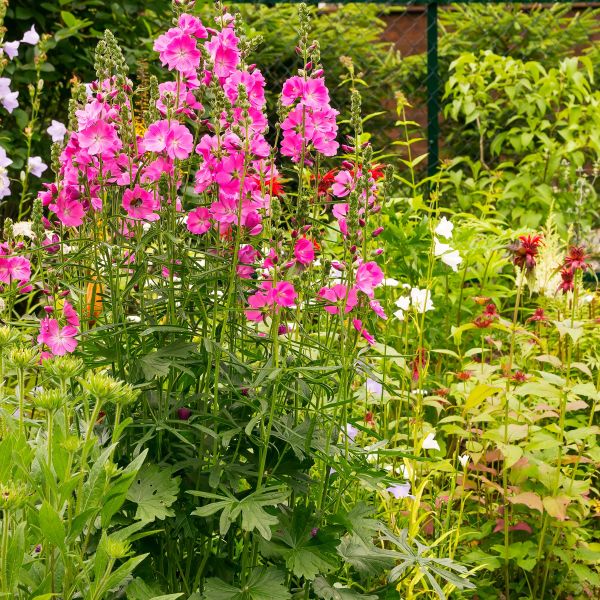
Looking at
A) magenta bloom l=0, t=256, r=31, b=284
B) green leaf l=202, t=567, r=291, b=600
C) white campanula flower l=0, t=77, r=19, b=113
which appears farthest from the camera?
white campanula flower l=0, t=77, r=19, b=113

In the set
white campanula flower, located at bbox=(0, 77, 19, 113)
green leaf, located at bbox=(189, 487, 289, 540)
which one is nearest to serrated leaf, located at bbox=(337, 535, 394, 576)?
green leaf, located at bbox=(189, 487, 289, 540)

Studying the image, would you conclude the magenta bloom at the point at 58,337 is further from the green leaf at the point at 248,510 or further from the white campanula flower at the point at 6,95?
the white campanula flower at the point at 6,95

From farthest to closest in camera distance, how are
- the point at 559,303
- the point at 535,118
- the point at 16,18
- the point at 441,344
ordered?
1. the point at 535,118
2. the point at 16,18
3. the point at 441,344
4. the point at 559,303

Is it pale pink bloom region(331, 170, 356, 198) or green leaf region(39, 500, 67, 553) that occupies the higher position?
pale pink bloom region(331, 170, 356, 198)

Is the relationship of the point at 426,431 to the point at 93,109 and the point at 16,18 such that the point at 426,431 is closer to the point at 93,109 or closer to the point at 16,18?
the point at 93,109

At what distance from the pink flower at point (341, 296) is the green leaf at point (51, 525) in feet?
2.50

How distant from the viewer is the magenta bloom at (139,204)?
191cm

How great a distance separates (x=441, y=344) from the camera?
3.79 m

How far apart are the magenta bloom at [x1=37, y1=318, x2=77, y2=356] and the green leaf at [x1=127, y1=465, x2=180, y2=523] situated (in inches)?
12.6

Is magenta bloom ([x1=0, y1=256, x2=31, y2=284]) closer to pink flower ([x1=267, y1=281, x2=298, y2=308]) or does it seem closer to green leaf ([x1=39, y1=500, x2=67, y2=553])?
pink flower ([x1=267, y1=281, x2=298, y2=308])

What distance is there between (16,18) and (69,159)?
3.48 meters

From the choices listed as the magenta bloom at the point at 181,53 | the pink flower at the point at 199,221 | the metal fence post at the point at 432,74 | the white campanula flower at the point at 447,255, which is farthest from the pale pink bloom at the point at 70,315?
the metal fence post at the point at 432,74

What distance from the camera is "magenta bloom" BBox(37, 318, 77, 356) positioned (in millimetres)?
1940

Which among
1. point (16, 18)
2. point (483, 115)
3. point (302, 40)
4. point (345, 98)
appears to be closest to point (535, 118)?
point (483, 115)
